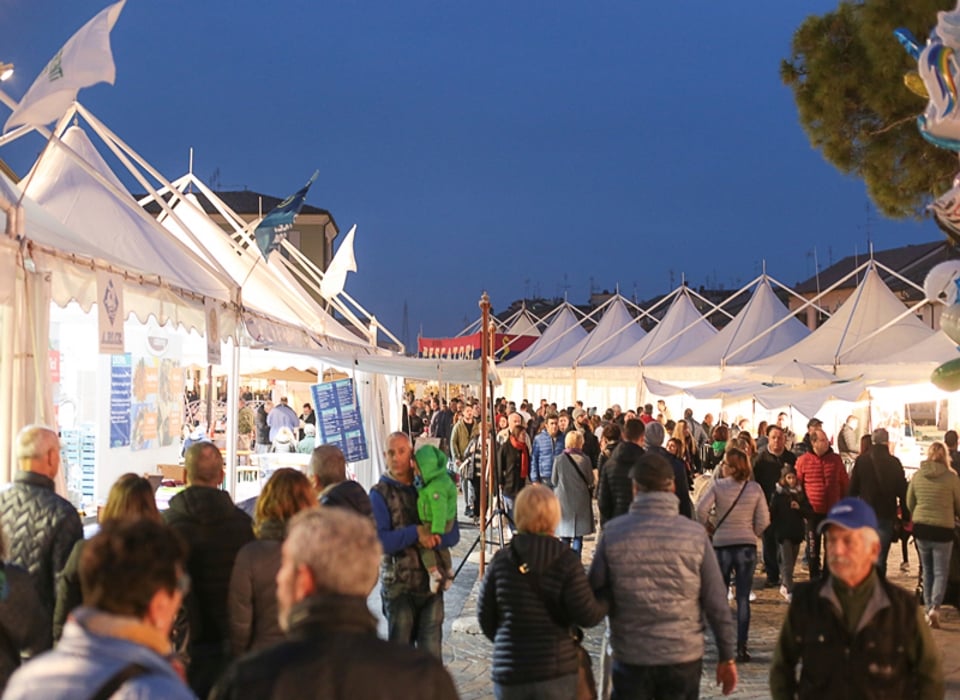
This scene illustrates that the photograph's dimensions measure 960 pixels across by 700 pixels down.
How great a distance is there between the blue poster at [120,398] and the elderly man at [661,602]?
7486mm

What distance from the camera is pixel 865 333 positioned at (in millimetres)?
27375

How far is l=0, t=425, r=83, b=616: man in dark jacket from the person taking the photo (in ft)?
15.4

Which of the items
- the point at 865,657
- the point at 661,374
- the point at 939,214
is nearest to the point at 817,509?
the point at 939,214

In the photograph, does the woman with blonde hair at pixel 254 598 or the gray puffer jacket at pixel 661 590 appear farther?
the gray puffer jacket at pixel 661 590

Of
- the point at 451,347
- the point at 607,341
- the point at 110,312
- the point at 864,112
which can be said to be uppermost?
the point at 864,112

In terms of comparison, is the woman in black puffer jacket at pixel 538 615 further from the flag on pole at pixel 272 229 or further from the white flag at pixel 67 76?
the flag on pole at pixel 272 229

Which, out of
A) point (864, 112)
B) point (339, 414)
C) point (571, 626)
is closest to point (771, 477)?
point (339, 414)

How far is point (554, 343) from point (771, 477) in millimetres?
32386

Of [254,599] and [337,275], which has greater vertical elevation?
[337,275]

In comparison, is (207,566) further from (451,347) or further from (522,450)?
(451,347)

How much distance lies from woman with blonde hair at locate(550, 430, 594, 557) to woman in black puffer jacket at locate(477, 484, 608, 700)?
7.18m

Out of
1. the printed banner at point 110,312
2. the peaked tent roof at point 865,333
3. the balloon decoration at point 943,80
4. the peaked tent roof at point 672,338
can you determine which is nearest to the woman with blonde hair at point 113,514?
the printed banner at point 110,312

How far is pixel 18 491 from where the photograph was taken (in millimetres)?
4793

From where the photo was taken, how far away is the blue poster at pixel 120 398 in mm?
11281
